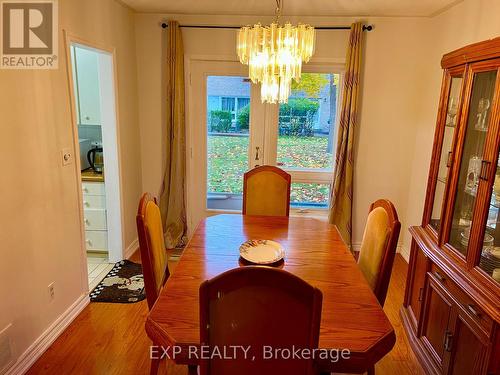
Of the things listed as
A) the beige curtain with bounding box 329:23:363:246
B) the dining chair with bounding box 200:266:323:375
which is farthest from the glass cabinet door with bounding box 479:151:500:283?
the beige curtain with bounding box 329:23:363:246

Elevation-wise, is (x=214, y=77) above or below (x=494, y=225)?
above

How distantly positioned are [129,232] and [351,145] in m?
2.56

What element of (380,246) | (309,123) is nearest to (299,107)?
(309,123)

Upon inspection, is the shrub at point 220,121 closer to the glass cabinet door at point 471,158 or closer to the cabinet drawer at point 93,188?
the cabinet drawer at point 93,188

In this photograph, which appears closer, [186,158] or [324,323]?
[324,323]

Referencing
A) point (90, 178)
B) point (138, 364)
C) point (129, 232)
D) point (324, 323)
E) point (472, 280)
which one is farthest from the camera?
point (129, 232)

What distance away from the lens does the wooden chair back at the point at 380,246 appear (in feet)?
6.15

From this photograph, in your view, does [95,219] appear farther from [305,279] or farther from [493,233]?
[493,233]

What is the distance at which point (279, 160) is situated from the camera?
160 inches

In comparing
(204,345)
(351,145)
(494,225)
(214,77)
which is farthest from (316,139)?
(204,345)

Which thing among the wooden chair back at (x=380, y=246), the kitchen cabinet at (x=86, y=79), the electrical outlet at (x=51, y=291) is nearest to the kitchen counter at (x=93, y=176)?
the kitchen cabinet at (x=86, y=79)

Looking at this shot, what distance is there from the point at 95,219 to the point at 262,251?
2.25 m

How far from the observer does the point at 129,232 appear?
384 centimetres

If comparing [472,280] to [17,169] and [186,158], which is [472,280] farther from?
[186,158]
